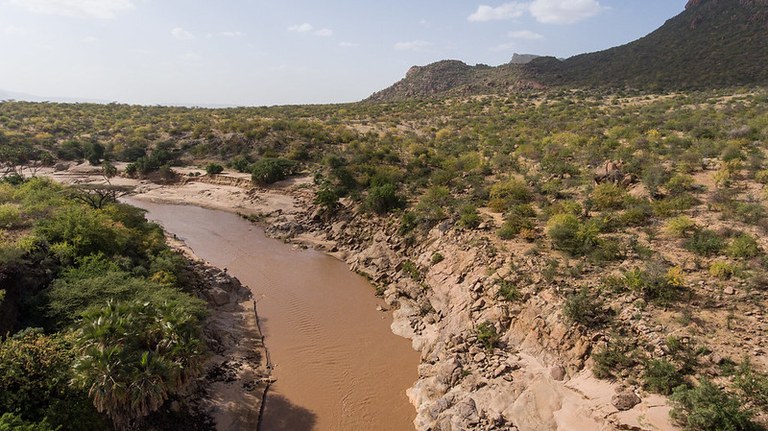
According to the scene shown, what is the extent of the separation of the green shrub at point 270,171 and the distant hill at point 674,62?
4284cm

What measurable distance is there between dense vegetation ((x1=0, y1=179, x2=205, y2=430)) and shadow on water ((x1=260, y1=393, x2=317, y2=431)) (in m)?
3.41

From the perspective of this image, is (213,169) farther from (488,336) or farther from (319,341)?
(488,336)

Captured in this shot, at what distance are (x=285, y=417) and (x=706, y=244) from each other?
651 inches

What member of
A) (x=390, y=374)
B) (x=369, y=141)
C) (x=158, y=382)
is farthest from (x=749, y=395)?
(x=369, y=141)

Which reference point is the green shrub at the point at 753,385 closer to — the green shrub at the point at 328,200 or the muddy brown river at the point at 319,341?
the muddy brown river at the point at 319,341

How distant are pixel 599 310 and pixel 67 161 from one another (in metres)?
51.8

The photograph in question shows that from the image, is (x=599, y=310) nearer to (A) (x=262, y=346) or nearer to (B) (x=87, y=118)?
(A) (x=262, y=346)

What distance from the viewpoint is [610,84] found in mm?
58625

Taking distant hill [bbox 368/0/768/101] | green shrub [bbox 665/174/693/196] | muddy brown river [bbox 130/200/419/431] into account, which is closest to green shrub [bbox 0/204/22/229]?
muddy brown river [bbox 130/200/419/431]

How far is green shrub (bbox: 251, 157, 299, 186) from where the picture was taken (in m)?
36.5

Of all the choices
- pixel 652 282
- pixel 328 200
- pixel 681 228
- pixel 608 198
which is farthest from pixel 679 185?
pixel 328 200

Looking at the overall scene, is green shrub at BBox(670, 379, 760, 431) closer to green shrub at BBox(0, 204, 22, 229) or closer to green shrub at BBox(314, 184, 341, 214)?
green shrub at BBox(314, 184, 341, 214)

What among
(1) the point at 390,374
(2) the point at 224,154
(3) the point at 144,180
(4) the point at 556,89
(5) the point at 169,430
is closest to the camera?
(5) the point at 169,430

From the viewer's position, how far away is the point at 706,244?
51.1 ft
